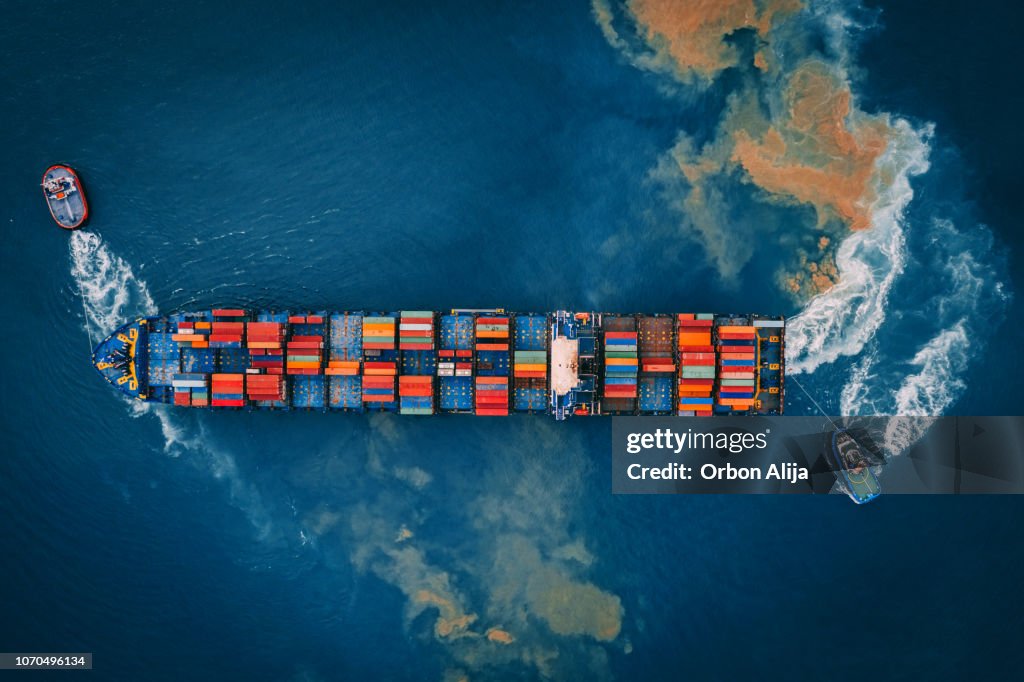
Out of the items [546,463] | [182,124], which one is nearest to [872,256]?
[546,463]

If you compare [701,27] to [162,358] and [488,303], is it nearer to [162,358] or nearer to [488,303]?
[488,303]

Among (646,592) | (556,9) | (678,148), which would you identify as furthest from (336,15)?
(646,592)

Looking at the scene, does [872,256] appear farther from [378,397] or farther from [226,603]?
[226,603]

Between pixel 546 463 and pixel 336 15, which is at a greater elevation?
pixel 336 15

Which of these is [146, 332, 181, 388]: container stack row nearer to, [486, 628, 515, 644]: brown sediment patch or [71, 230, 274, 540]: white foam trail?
[71, 230, 274, 540]: white foam trail

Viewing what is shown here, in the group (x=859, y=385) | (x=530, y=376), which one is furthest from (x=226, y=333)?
(x=859, y=385)

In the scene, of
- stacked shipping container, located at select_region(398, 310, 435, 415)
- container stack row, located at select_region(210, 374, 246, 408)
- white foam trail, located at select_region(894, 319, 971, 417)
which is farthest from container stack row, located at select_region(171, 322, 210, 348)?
white foam trail, located at select_region(894, 319, 971, 417)

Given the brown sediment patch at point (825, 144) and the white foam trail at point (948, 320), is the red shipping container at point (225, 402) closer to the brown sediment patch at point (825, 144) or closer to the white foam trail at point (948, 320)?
the brown sediment patch at point (825, 144)

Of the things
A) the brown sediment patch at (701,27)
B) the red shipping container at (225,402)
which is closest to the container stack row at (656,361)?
the brown sediment patch at (701,27)

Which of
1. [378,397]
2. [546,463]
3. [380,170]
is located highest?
[380,170]
